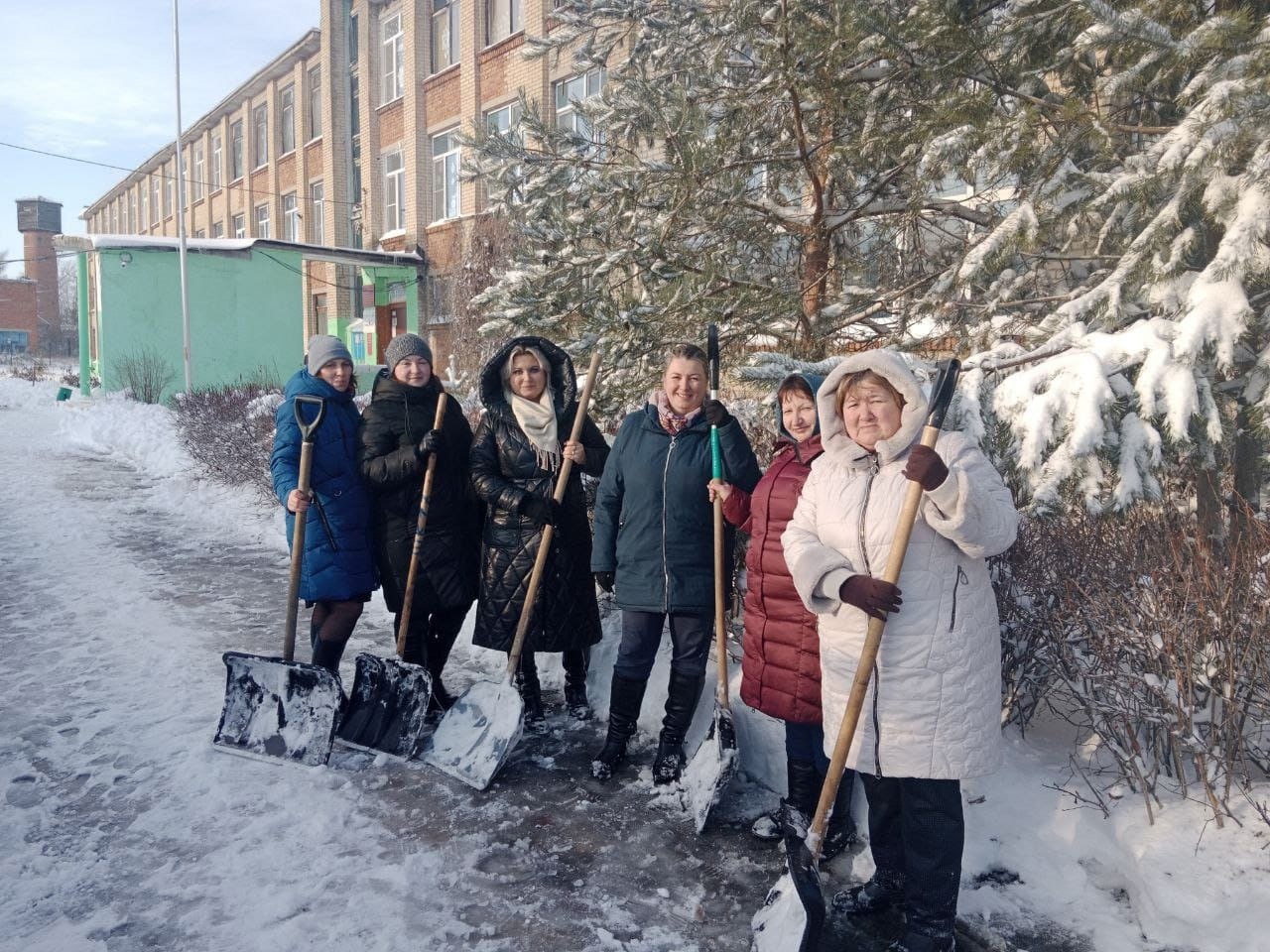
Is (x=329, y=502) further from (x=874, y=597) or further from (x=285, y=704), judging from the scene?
(x=874, y=597)

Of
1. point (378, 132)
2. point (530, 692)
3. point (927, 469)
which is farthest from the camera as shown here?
point (378, 132)

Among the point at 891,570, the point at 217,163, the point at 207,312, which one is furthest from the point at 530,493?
the point at 217,163

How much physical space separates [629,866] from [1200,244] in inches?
122

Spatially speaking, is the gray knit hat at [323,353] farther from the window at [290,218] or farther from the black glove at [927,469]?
the window at [290,218]

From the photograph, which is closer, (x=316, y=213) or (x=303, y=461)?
(x=303, y=461)

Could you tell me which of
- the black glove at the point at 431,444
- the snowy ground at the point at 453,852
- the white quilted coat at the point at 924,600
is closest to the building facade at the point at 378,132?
the black glove at the point at 431,444

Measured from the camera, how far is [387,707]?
3969 millimetres

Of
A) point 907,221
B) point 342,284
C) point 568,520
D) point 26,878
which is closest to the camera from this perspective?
point 26,878

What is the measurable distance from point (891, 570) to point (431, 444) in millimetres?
2274

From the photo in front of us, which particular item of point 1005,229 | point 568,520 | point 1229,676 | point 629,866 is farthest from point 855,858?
point 1005,229

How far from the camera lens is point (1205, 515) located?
3.74 m

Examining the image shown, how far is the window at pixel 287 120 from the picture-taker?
89.9 feet

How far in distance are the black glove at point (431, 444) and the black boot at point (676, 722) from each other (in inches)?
56.6

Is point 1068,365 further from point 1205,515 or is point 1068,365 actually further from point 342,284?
point 342,284
